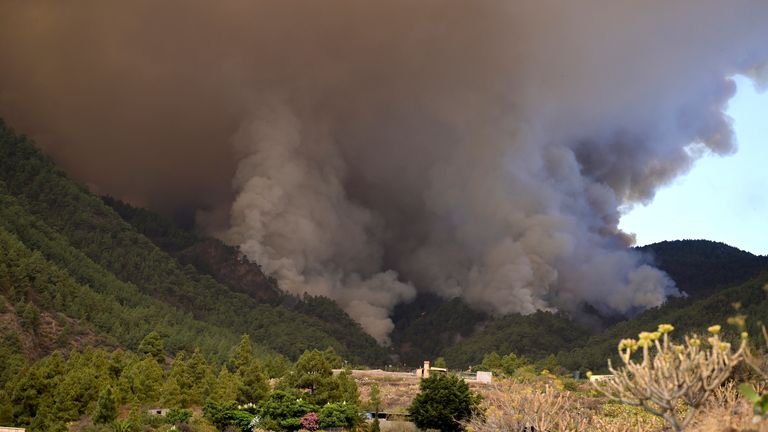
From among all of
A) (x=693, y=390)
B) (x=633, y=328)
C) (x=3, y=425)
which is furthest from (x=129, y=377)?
(x=633, y=328)

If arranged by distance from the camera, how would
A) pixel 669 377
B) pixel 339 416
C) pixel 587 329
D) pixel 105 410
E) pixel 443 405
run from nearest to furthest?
1. pixel 669 377
2. pixel 105 410
3. pixel 443 405
4. pixel 339 416
5. pixel 587 329

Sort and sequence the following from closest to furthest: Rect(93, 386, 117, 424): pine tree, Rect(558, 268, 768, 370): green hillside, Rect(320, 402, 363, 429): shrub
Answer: Rect(93, 386, 117, 424): pine tree < Rect(320, 402, 363, 429): shrub < Rect(558, 268, 768, 370): green hillside

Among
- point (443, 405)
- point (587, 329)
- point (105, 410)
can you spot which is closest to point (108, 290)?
point (105, 410)

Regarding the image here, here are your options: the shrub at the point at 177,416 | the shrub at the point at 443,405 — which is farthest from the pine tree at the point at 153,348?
the shrub at the point at 443,405

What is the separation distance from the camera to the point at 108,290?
14112cm

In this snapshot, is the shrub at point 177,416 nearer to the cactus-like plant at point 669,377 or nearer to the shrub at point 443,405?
the shrub at point 443,405

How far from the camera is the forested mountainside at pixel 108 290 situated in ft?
371

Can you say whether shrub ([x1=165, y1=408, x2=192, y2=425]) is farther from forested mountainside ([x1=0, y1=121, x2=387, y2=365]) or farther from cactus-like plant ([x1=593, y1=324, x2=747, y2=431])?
cactus-like plant ([x1=593, y1=324, x2=747, y2=431])

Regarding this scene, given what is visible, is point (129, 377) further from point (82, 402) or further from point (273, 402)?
point (273, 402)

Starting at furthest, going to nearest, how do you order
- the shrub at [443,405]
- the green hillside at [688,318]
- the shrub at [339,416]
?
the green hillside at [688,318], the shrub at [339,416], the shrub at [443,405]

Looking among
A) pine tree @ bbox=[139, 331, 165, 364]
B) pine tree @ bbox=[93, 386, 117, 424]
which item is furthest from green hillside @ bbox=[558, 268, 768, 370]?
pine tree @ bbox=[93, 386, 117, 424]

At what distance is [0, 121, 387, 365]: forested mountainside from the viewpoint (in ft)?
371

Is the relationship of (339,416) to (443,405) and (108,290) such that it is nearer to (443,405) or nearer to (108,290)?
(443,405)

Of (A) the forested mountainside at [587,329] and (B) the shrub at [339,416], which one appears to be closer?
(B) the shrub at [339,416]
